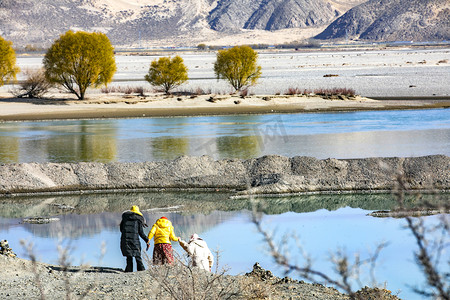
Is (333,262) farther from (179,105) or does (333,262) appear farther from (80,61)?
(80,61)

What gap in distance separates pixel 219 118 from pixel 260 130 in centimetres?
690

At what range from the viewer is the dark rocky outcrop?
683 inches

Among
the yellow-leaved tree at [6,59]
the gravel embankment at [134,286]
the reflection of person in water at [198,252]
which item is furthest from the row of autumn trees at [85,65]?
the reflection of person in water at [198,252]

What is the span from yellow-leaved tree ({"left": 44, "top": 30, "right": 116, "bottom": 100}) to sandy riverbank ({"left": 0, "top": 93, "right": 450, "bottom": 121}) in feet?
4.79

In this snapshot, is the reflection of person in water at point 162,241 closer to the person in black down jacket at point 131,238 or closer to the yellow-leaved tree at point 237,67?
the person in black down jacket at point 131,238

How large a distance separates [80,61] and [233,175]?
95.3ft

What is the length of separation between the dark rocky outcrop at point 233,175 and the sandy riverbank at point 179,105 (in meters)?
19.8

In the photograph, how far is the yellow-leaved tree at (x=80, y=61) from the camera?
44594 millimetres

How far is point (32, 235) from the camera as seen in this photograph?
12.9m

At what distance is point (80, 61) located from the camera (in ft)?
147

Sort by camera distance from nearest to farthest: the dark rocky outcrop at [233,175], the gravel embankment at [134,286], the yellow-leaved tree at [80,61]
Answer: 1. the gravel embankment at [134,286]
2. the dark rocky outcrop at [233,175]
3. the yellow-leaved tree at [80,61]

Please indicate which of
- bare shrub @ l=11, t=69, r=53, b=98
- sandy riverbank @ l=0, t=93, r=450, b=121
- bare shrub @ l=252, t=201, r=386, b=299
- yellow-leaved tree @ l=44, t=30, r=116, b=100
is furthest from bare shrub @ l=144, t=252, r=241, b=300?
bare shrub @ l=11, t=69, r=53, b=98

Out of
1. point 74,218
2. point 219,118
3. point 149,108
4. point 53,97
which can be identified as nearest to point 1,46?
point 53,97

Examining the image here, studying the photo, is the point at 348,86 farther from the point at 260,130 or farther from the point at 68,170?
the point at 68,170
